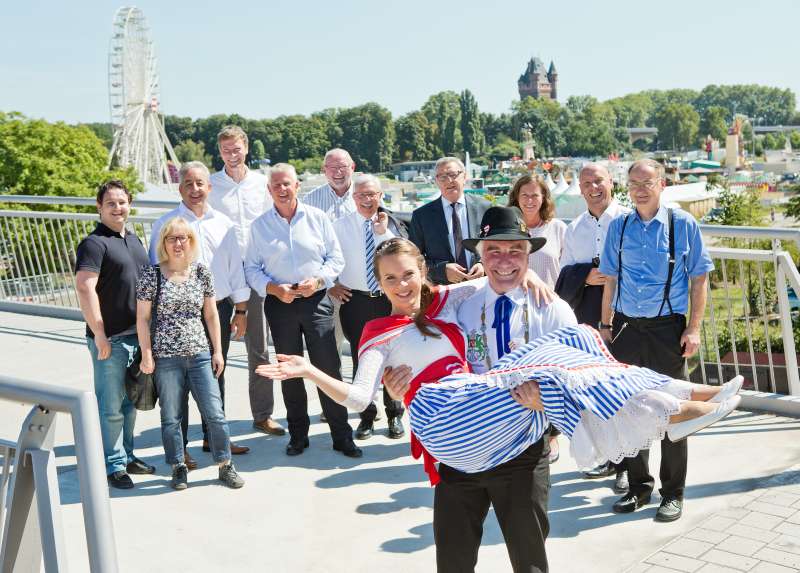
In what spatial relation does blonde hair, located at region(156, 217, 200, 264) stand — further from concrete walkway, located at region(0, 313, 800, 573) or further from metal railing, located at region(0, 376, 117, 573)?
metal railing, located at region(0, 376, 117, 573)

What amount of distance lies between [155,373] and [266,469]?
90 centimetres

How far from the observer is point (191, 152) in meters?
144

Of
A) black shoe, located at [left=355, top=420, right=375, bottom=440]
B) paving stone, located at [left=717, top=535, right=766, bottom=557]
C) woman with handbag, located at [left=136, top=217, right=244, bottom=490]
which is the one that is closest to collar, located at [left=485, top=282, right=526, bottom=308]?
paving stone, located at [left=717, top=535, right=766, bottom=557]

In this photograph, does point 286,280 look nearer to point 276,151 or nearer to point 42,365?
point 42,365

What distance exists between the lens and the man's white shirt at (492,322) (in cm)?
282

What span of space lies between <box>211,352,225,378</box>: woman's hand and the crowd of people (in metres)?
0.01

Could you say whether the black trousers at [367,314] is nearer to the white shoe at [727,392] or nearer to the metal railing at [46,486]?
the white shoe at [727,392]

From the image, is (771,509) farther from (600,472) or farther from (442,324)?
(442,324)

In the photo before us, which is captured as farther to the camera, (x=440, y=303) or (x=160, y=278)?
(x=160, y=278)

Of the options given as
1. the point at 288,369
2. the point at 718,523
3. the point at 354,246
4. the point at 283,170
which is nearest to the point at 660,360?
the point at 718,523

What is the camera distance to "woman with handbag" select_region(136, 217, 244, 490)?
4781 mm

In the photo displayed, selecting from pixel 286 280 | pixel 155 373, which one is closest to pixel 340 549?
pixel 155 373

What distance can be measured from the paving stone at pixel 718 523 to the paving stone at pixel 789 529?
21 cm

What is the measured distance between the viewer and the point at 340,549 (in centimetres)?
403
